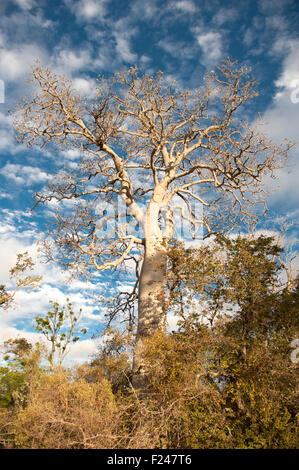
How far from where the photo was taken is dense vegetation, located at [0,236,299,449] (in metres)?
3.71

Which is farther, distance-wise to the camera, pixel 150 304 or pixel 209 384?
pixel 150 304

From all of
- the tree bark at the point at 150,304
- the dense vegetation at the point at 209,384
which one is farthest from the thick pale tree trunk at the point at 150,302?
the dense vegetation at the point at 209,384

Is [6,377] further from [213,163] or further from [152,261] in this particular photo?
[213,163]

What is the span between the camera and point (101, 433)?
12.6 ft

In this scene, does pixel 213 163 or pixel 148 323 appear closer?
pixel 148 323

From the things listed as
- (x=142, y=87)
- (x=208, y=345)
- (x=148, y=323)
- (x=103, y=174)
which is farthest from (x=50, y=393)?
(x=142, y=87)

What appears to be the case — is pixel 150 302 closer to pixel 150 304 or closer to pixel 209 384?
pixel 150 304

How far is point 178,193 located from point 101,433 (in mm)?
6153

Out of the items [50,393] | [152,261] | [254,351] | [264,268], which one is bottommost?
[50,393]

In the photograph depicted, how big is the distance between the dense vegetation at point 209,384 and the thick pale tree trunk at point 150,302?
0.51 m

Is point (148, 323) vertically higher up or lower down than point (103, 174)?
lower down

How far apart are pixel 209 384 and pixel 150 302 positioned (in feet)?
6.77

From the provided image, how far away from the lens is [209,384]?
4066mm

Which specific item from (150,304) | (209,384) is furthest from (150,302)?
(209,384)
